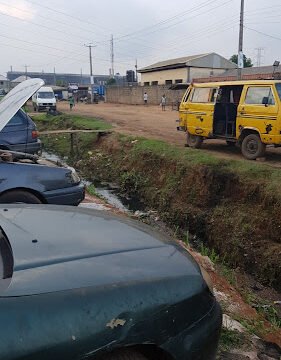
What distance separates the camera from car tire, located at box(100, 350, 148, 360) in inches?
76.8

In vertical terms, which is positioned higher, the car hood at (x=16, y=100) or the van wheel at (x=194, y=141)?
the car hood at (x=16, y=100)

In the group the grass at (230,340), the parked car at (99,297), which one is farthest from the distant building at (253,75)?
the parked car at (99,297)

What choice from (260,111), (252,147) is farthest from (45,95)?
(260,111)

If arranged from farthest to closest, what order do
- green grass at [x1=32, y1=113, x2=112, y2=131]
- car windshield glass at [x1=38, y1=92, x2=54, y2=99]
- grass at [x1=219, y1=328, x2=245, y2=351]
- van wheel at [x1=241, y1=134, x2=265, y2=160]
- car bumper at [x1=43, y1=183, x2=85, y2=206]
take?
car windshield glass at [x1=38, y1=92, x2=54, y2=99]
green grass at [x1=32, y1=113, x2=112, y2=131]
van wheel at [x1=241, y1=134, x2=265, y2=160]
car bumper at [x1=43, y1=183, x2=85, y2=206]
grass at [x1=219, y1=328, x2=245, y2=351]

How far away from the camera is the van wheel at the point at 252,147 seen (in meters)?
10.4

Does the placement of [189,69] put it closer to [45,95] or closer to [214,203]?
[45,95]

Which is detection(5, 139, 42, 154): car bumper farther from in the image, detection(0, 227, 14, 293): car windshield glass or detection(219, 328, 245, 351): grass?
detection(0, 227, 14, 293): car windshield glass

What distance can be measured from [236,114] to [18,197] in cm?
728

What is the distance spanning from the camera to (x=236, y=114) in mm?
11344

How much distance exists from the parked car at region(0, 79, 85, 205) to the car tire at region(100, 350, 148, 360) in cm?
393

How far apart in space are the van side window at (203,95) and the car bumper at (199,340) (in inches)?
387

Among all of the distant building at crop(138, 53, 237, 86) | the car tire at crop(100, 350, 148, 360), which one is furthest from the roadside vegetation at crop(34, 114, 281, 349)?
the distant building at crop(138, 53, 237, 86)

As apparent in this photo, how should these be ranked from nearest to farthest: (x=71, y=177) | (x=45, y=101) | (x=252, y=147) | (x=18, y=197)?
(x=18, y=197)
(x=71, y=177)
(x=252, y=147)
(x=45, y=101)

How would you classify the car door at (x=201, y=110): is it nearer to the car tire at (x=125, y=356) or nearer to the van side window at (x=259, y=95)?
the van side window at (x=259, y=95)
